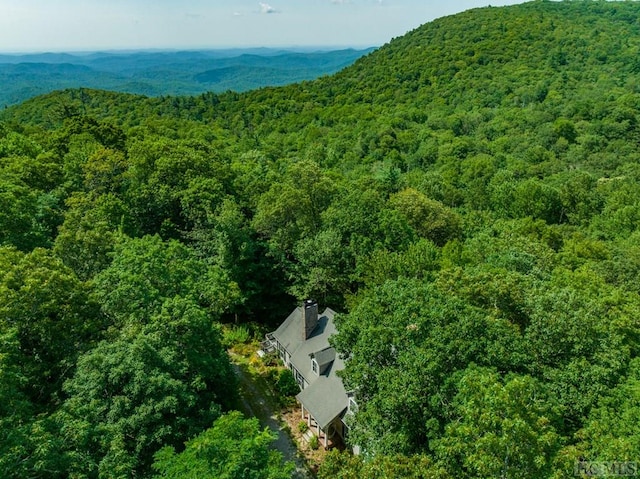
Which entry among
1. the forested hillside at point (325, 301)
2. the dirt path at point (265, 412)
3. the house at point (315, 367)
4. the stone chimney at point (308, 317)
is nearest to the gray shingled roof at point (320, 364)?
the house at point (315, 367)

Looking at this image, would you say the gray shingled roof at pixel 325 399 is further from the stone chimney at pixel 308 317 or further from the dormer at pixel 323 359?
the stone chimney at pixel 308 317

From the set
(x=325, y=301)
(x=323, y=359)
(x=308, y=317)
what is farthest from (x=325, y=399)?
(x=325, y=301)

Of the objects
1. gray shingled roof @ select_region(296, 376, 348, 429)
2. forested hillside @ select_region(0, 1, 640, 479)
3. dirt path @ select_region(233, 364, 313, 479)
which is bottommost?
dirt path @ select_region(233, 364, 313, 479)

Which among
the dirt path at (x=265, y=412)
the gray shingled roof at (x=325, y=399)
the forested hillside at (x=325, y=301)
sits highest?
the forested hillside at (x=325, y=301)

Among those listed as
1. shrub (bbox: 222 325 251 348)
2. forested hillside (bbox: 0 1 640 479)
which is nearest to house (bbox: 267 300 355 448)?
shrub (bbox: 222 325 251 348)

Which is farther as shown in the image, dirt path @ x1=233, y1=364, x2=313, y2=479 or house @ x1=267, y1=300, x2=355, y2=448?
house @ x1=267, y1=300, x2=355, y2=448

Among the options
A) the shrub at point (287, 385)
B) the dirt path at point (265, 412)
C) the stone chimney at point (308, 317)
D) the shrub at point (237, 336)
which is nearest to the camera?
the dirt path at point (265, 412)

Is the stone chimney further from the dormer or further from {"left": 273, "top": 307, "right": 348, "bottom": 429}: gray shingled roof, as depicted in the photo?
the dormer
